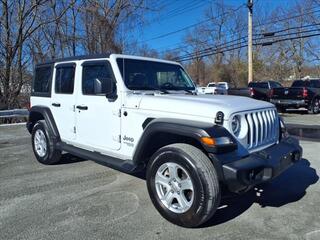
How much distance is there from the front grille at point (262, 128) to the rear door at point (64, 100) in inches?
114

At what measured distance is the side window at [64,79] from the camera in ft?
18.5

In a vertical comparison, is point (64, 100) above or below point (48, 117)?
above

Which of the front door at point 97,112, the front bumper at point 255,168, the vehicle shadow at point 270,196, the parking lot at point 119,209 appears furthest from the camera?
the front door at point 97,112

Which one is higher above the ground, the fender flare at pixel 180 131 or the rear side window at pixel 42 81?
the rear side window at pixel 42 81

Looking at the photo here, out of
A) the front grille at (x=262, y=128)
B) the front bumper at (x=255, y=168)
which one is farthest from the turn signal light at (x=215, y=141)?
the front grille at (x=262, y=128)

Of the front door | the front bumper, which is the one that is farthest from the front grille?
the front door

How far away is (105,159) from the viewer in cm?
487

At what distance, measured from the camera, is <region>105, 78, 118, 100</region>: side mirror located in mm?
4590

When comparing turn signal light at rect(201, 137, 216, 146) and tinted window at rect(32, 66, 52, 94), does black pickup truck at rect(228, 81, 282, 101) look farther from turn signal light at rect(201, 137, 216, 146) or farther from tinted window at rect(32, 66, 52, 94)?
turn signal light at rect(201, 137, 216, 146)

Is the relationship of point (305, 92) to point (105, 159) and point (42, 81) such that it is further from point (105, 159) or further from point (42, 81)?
point (105, 159)

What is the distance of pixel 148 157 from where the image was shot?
4348mm

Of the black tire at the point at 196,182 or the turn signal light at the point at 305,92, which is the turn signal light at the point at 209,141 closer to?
the black tire at the point at 196,182

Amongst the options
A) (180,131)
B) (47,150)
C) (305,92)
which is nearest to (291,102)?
(305,92)

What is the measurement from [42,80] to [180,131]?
3879 mm
